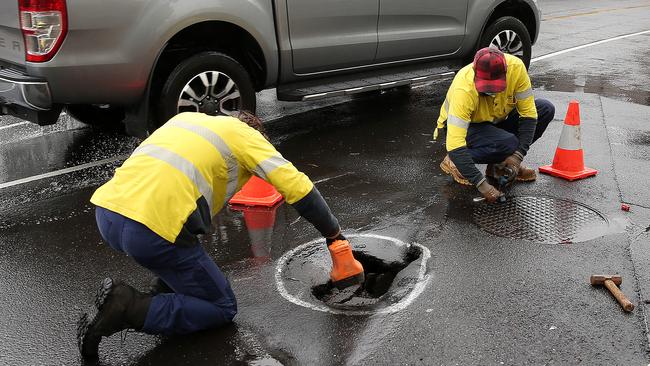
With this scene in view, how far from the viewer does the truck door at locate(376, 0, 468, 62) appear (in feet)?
23.3

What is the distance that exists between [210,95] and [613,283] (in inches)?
145

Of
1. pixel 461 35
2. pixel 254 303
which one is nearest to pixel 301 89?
pixel 461 35

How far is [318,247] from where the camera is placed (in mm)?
4547

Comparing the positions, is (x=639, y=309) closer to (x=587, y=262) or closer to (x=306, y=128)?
(x=587, y=262)

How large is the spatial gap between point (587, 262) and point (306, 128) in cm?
381

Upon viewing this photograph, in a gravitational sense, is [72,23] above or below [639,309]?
above

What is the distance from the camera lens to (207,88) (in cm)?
608

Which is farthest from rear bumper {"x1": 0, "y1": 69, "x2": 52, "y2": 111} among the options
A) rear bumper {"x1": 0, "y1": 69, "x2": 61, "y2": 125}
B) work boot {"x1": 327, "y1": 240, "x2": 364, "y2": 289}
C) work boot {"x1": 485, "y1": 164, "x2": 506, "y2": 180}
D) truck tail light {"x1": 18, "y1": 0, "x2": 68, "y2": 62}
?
work boot {"x1": 485, "y1": 164, "x2": 506, "y2": 180}

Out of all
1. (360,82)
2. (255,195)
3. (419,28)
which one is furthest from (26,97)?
(419,28)

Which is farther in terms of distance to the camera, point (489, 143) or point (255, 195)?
point (489, 143)

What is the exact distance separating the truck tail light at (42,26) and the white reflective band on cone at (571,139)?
4048mm

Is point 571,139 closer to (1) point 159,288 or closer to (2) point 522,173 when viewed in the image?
(2) point 522,173

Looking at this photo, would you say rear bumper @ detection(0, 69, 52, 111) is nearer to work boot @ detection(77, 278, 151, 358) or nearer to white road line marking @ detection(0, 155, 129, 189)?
white road line marking @ detection(0, 155, 129, 189)

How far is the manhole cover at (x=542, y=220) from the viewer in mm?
4652
